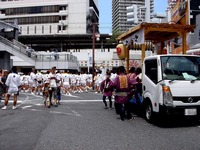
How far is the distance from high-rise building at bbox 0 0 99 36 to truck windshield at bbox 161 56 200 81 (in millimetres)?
56248

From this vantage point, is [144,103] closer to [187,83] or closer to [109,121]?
[109,121]

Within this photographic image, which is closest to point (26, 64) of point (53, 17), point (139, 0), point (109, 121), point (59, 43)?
point (139, 0)

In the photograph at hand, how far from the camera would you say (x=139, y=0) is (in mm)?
32812

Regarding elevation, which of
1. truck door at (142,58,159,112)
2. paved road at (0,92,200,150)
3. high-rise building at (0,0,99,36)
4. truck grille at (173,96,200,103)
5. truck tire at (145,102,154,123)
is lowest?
paved road at (0,92,200,150)

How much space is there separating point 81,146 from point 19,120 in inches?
161

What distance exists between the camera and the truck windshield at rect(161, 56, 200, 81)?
7.93 m

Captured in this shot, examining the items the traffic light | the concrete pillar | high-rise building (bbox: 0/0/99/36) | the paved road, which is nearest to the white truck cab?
the paved road

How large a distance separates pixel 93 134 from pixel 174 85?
2.64 meters

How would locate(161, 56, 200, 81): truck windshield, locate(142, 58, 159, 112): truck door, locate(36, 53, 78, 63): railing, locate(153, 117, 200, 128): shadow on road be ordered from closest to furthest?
locate(161, 56, 200, 81): truck windshield, locate(142, 58, 159, 112): truck door, locate(153, 117, 200, 128): shadow on road, locate(36, 53, 78, 63): railing

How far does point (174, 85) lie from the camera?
7617 millimetres

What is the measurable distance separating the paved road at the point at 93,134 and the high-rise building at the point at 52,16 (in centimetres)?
5589

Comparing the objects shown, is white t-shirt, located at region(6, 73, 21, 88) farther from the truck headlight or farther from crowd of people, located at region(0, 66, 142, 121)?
the truck headlight

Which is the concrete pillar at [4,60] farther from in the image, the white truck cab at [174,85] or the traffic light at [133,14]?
the white truck cab at [174,85]

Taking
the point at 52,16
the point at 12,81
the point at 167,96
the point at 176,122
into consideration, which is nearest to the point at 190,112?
the point at 167,96
